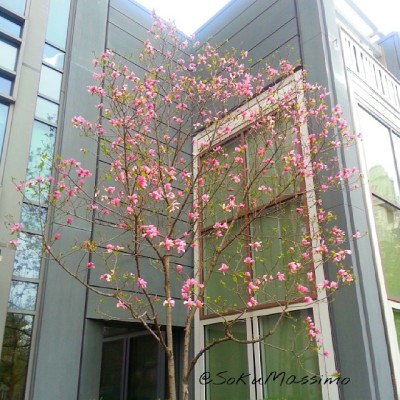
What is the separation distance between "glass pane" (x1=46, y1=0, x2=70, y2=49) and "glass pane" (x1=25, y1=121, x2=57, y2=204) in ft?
5.15

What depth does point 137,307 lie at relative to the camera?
6.62m

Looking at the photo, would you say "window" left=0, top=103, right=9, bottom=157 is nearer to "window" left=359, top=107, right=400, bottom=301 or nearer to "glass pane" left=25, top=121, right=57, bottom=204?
"glass pane" left=25, top=121, right=57, bottom=204

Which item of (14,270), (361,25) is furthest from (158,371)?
(361,25)

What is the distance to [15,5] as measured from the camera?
685cm

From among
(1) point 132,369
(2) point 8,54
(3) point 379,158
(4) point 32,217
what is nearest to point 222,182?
(4) point 32,217

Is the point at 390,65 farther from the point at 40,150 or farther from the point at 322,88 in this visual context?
the point at 40,150

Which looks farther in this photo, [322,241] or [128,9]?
[128,9]

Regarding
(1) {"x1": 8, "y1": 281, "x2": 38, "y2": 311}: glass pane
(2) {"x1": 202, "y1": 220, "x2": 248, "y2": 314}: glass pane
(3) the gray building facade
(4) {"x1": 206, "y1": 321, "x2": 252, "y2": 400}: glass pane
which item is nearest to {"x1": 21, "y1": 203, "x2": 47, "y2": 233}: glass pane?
(3) the gray building facade

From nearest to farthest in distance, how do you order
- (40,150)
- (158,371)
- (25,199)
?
(25,199) → (40,150) → (158,371)

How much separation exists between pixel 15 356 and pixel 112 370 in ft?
8.71

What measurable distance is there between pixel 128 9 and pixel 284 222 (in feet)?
16.7

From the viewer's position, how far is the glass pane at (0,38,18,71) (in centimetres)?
649

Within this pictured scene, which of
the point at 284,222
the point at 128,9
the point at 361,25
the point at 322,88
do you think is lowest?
the point at 284,222

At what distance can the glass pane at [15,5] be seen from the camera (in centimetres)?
669
